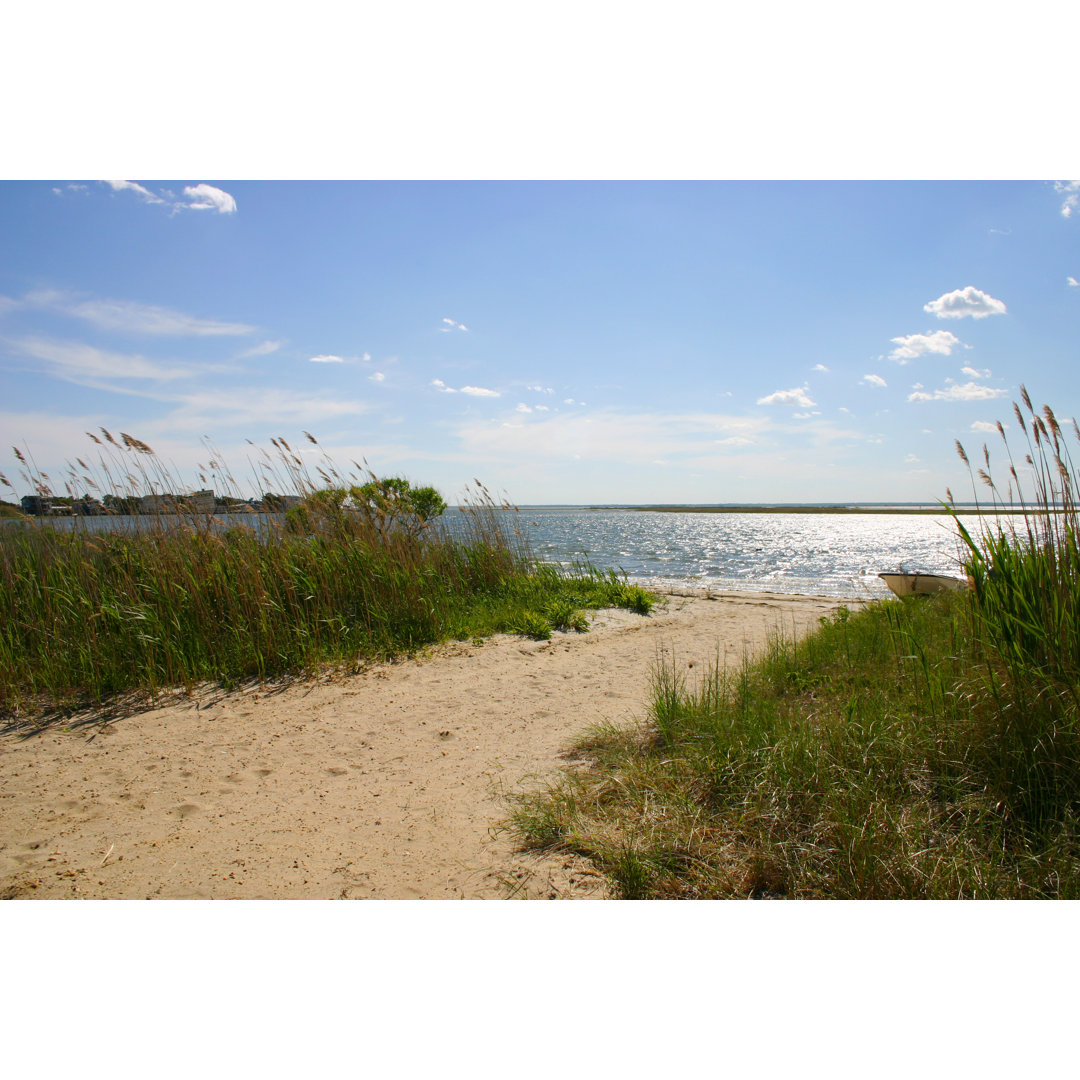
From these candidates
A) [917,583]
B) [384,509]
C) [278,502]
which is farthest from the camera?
[917,583]

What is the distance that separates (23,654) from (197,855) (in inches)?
155

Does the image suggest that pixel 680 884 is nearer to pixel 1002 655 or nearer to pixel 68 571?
pixel 1002 655

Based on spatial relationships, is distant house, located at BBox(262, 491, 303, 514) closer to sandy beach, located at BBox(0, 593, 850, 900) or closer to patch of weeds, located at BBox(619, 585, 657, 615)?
sandy beach, located at BBox(0, 593, 850, 900)

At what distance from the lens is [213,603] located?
18.0 ft

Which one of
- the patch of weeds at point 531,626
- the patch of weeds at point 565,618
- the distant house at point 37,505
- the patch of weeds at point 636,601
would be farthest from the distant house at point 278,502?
the patch of weeds at point 636,601

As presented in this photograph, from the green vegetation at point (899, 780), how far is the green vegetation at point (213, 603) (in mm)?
3624

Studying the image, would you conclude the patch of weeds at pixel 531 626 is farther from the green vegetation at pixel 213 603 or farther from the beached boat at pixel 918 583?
the beached boat at pixel 918 583

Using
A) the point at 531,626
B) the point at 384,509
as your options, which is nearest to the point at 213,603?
the point at 384,509

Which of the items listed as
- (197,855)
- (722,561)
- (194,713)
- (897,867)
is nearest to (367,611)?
(194,713)

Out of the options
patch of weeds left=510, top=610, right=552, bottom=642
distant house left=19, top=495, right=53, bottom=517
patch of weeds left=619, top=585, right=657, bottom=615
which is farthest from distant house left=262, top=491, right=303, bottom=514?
patch of weeds left=619, top=585, right=657, bottom=615

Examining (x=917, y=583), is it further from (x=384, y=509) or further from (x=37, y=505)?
(x=37, y=505)

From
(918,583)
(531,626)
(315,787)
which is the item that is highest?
(918,583)

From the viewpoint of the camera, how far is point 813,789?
2430mm

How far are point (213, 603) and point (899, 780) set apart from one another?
18.6 feet
